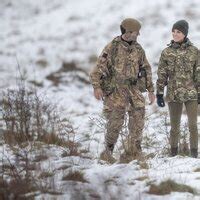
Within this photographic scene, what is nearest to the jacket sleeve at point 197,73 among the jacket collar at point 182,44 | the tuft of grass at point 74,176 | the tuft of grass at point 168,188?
the jacket collar at point 182,44

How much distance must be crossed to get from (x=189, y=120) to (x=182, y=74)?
0.53 metres

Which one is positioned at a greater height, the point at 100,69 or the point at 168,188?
the point at 100,69

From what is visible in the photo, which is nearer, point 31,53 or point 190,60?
point 190,60

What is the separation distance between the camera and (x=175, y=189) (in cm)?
486

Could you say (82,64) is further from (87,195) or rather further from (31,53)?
(87,195)

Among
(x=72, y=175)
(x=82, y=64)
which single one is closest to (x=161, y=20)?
(x=82, y=64)

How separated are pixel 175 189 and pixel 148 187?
0.76ft

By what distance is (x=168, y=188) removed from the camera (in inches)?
190

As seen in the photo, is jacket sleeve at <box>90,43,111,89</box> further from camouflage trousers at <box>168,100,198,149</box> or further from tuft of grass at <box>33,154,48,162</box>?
tuft of grass at <box>33,154,48,162</box>

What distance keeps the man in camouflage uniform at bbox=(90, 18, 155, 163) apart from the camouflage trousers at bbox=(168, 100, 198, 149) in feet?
1.07

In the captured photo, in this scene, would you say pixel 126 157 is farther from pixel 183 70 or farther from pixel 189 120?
pixel 183 70

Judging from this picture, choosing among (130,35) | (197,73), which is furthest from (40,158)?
(197,73)

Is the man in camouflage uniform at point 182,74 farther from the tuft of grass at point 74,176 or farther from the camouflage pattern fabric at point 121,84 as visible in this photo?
the tuft of grass at point 74,176

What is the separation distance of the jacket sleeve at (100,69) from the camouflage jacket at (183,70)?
671 mm
